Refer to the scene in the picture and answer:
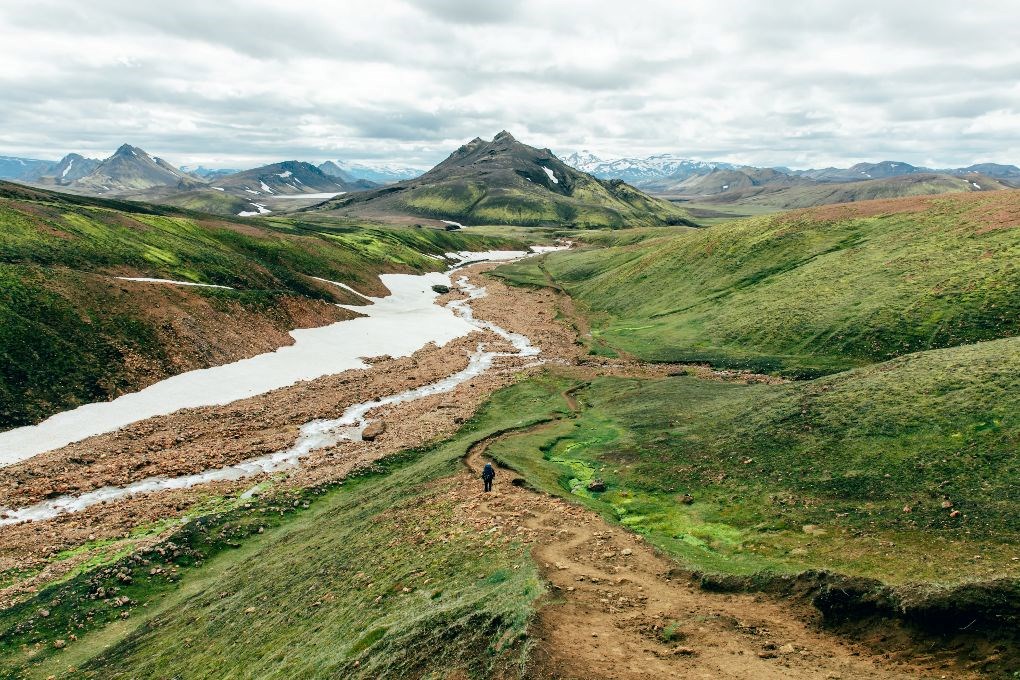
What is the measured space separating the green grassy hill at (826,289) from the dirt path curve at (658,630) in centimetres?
4125

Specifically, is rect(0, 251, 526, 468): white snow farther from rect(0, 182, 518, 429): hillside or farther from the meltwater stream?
the meltwater stream

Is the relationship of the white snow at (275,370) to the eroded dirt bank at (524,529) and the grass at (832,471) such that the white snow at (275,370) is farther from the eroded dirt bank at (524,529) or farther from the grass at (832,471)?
the grass at (832,471)

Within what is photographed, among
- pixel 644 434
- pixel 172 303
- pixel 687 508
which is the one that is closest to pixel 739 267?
pixel 644 434

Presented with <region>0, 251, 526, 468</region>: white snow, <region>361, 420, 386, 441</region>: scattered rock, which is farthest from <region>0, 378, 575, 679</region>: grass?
<region>0, 251, 526, 468</region>: white snow

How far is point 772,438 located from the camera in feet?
115

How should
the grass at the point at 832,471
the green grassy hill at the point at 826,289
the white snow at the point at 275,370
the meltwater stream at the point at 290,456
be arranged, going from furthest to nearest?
1. the green grassy hill at the point at 826,289
2. the white snow at the point at 275,370
3. the meltwater stream at the point at 290,456
4. the grass at the point at 832,471

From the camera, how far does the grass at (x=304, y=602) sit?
58.7 feet

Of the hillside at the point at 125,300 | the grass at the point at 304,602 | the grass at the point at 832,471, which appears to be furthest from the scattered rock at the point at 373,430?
the hillside at the point at 125,300

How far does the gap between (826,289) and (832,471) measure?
163ft

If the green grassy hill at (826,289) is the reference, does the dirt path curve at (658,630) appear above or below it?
below

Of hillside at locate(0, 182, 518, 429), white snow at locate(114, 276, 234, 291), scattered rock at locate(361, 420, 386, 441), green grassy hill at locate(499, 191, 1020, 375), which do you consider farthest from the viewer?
white snow at locate(114, 276, 234, 291)

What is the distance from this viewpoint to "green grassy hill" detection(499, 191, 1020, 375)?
179 feet

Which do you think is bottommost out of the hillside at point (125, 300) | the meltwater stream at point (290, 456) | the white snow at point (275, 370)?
the meltwater stream at point (290, 456)

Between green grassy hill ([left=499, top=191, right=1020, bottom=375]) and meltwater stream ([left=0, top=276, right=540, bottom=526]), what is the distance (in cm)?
2095
